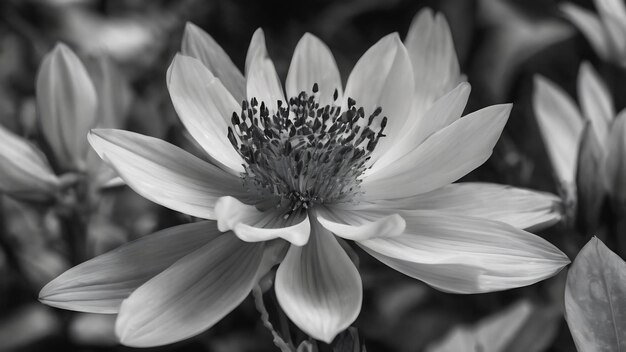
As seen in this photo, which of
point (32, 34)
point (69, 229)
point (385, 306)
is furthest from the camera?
point (32, 34)

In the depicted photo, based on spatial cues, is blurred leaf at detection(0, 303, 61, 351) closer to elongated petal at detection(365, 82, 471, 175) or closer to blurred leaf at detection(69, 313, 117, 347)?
blurred leaf at detection(69, 313, 117, 347)

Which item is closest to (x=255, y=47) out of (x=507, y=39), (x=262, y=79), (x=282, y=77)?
(x=262, y=79)

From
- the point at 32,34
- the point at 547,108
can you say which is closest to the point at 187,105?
the point at 547,108

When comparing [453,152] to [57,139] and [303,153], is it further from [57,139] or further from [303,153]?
[57,139]

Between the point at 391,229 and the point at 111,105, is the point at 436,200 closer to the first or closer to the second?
the point at 391,229

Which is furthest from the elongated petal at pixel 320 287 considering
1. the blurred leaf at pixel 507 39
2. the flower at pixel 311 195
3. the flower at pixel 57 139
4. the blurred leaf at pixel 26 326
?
the blurred leaf at pixel 507 39

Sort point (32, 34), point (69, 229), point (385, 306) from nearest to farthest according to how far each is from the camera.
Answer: point (69, 229)
point (385, 306)
point (32, 34)

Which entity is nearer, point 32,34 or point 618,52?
point 618,52

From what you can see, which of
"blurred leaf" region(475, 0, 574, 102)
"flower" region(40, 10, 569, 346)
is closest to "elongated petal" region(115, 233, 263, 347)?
"flower" region(40, 10, 569, 346)
